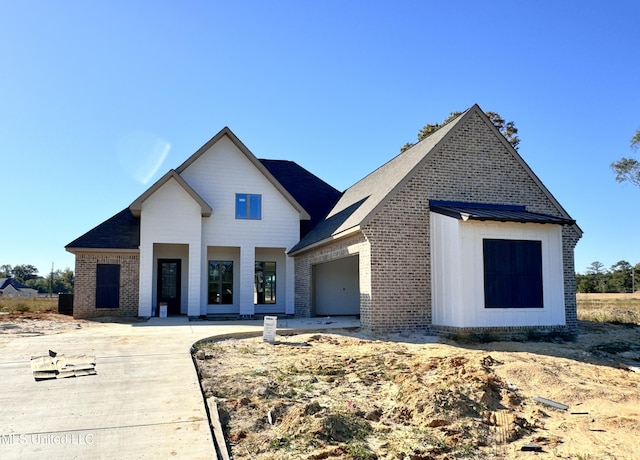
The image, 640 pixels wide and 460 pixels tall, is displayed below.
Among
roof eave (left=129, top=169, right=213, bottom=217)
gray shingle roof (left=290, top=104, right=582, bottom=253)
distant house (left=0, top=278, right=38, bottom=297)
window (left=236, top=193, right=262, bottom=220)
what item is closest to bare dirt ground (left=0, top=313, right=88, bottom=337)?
roof eave (left=129, top=169, right=213, bottom=217)

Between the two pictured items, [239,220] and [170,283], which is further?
[170,283]

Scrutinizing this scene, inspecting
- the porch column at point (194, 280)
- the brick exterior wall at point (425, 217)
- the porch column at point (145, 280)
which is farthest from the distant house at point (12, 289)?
the brick exterior wall at point (425, 217)

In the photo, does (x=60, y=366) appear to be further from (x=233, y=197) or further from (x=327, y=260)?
(x=233, y=197)

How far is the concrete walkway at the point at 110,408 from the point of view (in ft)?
17.6

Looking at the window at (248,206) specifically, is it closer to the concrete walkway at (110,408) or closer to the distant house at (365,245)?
the distant house at (365,245)

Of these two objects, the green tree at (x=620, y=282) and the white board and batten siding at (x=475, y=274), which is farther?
the green tree at (x=620, y=282)

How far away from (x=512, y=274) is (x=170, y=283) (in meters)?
14.6

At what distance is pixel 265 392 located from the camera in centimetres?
743

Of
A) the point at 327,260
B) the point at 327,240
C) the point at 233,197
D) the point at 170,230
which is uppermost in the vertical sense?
the point at 233,197

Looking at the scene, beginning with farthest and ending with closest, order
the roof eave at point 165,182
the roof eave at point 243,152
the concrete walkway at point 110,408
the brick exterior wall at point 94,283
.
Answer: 1. the roof eave at point 243,152
2. the brick exterior wall at point 94,283
3. the roof eave at point 165,182
4. the concrete walkway at point 110,408

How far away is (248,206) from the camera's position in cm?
2222

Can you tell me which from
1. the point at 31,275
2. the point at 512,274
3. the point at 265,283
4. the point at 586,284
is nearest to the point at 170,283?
the point at 265,283

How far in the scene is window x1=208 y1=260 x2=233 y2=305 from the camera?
74.2 feet

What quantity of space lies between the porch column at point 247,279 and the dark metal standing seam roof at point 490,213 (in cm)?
971
